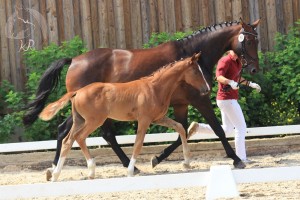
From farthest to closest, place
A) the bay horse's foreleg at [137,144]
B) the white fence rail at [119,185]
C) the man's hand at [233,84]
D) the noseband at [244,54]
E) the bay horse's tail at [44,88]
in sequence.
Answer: the bay horse's tail at [44,88] → the noseband at [244,54] → the man's hand at [233,84] → the bay horse's foreleg at [137,144] → the white fence rail at [119,185]

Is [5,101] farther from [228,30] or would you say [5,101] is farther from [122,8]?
[228,30]

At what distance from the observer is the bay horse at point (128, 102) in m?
8.42

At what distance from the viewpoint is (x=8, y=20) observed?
11867mm

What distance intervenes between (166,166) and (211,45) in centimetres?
166

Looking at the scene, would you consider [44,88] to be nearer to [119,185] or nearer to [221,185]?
[119,185]

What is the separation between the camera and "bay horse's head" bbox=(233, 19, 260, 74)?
30.1 feet

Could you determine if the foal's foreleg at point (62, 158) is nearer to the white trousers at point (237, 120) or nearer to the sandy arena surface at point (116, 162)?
the sandy arena surface at point (116, 162)

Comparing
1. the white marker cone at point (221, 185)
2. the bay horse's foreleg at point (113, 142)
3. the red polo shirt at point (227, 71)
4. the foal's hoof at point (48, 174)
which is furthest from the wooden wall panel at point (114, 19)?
the white marker cone at point (221, 185)

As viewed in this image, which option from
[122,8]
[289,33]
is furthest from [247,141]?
[122,8]

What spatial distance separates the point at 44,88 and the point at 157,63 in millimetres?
1484

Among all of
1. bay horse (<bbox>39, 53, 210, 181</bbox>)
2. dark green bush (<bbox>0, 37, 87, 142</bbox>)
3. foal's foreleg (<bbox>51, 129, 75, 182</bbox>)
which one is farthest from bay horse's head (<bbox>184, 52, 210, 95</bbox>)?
dark green bush (<bbox>0, 37, 87, 142</bbox>)

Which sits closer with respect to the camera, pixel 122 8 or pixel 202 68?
pixel 202 68

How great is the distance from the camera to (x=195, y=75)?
857 cm

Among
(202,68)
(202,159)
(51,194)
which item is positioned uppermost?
(202,68)
